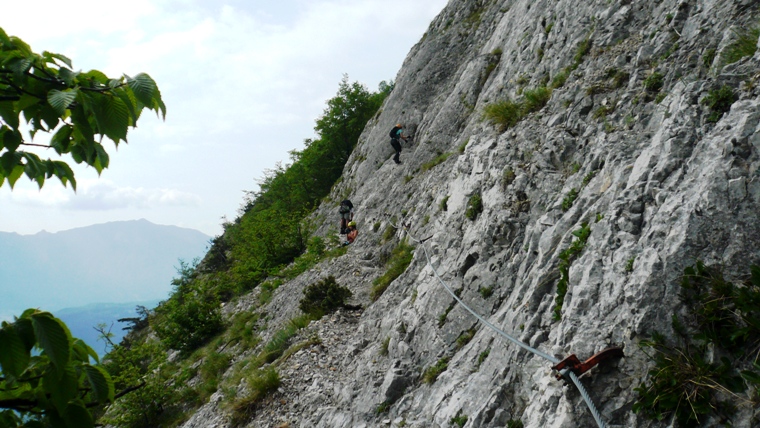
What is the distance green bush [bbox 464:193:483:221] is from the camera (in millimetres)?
9583

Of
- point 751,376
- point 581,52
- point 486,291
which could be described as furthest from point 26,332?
point 581,52

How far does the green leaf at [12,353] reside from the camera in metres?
1.60

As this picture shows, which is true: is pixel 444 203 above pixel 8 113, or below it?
below

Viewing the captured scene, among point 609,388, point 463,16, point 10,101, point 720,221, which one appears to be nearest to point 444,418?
point 609,388

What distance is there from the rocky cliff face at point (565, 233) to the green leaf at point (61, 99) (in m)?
4.41

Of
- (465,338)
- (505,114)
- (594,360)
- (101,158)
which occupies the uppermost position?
(101,158)

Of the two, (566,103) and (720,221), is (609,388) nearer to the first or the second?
(720,221)

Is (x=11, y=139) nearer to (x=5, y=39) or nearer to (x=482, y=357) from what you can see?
(x=5, y=39)

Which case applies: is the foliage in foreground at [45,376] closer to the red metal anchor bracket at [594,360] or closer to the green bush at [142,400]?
the red metal anchor bracket at [594,360]

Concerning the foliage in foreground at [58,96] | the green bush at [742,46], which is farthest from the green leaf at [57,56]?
the green bush at [742,46]

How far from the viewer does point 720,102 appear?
16.5ft

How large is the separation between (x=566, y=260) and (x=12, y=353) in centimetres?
539

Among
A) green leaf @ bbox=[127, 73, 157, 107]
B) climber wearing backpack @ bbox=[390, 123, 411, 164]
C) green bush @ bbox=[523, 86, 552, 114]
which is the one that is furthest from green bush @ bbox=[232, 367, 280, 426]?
climber wearing backpack @ bbox=[390, 123, 411, 164]

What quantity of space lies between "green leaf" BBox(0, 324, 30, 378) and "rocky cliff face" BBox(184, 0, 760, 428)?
4115 millimetres
